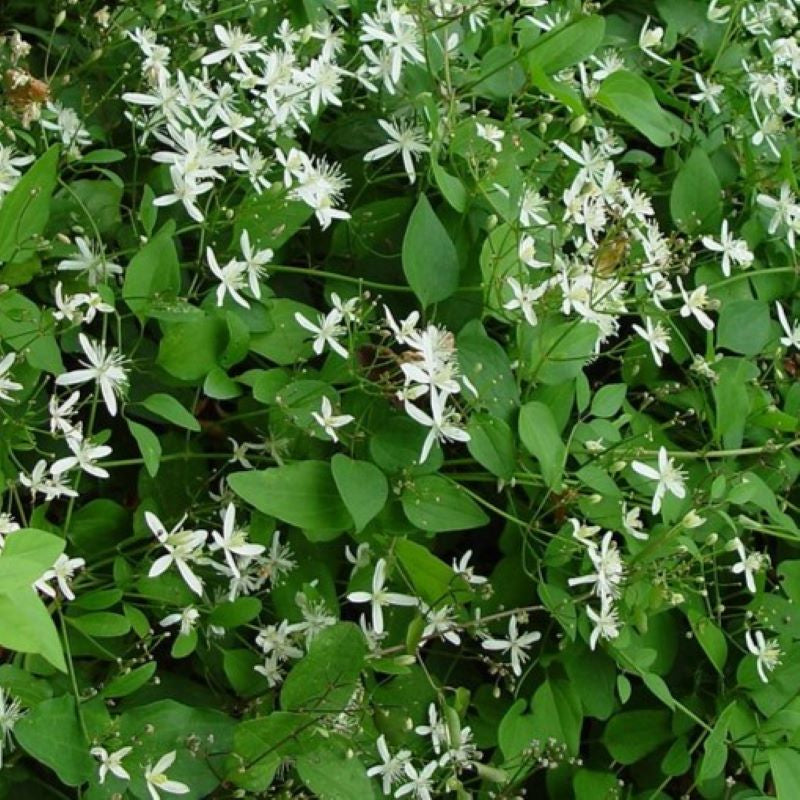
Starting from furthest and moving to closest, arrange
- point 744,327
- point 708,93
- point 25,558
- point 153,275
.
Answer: point 708,93, point 744,327, point 153,275, point 25,558

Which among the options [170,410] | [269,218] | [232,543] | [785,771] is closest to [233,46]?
[269,218]

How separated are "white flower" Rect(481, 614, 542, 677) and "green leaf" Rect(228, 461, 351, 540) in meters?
0.20

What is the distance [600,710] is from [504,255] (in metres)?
0.45

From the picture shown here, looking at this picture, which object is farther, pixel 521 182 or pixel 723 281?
pixel 723 281

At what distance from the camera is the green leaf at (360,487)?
3.40ft

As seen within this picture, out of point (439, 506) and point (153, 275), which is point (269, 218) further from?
point (439, 506)

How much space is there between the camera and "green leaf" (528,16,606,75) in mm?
1304

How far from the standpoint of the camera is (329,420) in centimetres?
108

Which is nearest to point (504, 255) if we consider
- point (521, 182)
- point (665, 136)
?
point (521, 182)

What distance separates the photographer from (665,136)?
55.3 inches

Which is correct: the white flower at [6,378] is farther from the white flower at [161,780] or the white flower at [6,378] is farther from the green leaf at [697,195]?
the green leaf at [697,195]

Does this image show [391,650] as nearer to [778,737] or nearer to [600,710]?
[600,710]

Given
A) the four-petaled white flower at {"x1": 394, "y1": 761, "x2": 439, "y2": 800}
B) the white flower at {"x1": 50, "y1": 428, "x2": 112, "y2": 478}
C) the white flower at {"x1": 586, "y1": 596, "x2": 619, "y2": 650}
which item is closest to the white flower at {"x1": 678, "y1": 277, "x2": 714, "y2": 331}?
the white flower at {"x1": 586, "y1": 596, "x2": 619, "y2": 650}

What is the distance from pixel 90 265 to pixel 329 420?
263mm
